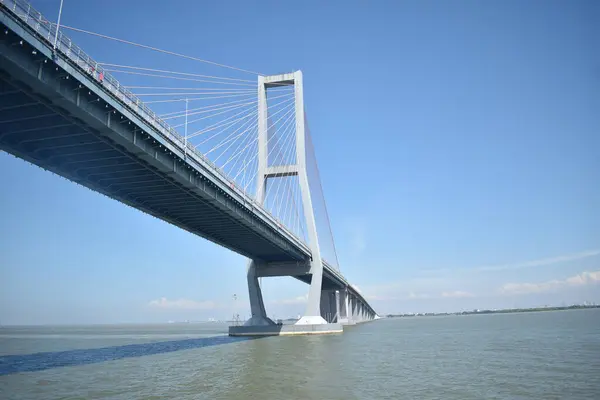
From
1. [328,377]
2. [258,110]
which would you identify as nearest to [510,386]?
[328,377]

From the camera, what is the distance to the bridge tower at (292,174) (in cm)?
4994

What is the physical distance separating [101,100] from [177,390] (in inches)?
502

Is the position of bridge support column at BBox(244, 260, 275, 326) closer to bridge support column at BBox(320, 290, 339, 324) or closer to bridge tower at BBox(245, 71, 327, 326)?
bridge tower at BBox(245, 71, 327, 326)

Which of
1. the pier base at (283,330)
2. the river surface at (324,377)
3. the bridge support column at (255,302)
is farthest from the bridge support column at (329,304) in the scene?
the river surface at (324,377)

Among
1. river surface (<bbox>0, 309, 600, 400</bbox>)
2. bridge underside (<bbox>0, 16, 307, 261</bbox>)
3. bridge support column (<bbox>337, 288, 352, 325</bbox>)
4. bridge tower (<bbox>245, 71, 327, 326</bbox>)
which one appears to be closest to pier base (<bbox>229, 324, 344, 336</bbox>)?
bridge tower (<bbox>245, 71, 327, 326</bbox>)

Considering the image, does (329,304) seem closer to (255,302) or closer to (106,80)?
(255,302)

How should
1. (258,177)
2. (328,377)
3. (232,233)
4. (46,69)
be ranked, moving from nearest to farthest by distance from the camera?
(46,69), (328,377), (232,233), (258,177)

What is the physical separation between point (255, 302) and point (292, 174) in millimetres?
16688

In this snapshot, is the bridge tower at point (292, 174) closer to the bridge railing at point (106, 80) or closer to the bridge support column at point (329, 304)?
the bridge railing at point (106, 80)

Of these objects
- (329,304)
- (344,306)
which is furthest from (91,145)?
(344,306)

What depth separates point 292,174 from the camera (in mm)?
51312

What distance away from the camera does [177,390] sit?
16.4 meters

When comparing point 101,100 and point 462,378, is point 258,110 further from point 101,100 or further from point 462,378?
point 462,378

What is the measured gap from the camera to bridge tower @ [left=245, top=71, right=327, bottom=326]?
4994cm
